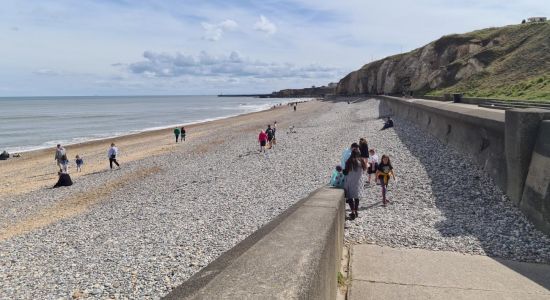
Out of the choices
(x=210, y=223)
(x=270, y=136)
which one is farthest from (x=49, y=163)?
(x=210, y=223)

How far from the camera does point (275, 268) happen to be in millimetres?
3133

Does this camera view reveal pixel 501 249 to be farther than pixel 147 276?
No

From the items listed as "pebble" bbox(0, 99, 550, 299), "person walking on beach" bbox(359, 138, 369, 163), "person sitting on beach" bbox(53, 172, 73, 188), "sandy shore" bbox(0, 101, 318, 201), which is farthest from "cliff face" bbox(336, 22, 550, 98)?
"person sitting on beach" bbox(53, 172, 73, 188)

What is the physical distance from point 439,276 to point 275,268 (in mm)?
3578

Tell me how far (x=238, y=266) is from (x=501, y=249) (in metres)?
5.67

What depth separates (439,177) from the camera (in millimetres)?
12500

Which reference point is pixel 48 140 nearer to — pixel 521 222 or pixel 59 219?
pixel 59 219

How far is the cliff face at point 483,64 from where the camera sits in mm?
39375

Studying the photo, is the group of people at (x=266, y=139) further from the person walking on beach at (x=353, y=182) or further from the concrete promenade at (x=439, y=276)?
the concrete promenade at (x=439, y=276)

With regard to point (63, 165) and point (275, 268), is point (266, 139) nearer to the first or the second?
point (63, 165)

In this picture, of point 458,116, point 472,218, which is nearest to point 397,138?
point 458,116

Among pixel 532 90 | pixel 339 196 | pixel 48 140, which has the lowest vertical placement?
pixel 48 140

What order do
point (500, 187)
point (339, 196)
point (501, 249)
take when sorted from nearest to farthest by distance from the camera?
1. point (339, 196)
2. point (501, 249)
3. point (500, 187)

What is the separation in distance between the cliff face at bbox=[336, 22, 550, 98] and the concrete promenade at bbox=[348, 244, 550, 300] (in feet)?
80.8
